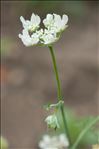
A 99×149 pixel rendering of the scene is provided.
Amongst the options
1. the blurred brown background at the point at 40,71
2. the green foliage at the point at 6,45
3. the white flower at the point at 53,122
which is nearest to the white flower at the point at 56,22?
the white flower at the point at 53,122

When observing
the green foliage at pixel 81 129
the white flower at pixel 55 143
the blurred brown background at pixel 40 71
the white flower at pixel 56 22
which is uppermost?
the blurred brown background at pixel 40 71

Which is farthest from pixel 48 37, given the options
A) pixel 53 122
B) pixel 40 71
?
pixel 40 71

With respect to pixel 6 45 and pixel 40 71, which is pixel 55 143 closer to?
pixel 40 71

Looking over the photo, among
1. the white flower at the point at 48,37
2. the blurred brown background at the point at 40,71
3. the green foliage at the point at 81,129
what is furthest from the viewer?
the blurred brown background at the point at 40,71

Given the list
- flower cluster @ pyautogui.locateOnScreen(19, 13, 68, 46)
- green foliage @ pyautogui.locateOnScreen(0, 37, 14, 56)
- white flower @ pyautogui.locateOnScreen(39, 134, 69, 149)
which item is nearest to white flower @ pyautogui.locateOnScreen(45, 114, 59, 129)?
flower cluster @ pyautogui.locateOnScreen(19, 13, 68, 46)

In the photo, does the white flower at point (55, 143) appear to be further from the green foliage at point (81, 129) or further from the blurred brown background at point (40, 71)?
the blurred brown background at point (40, 71)

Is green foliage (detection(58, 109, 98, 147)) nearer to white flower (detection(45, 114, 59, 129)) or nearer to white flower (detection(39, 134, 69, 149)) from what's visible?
white flower (detection(39, 134, 69, 149))
